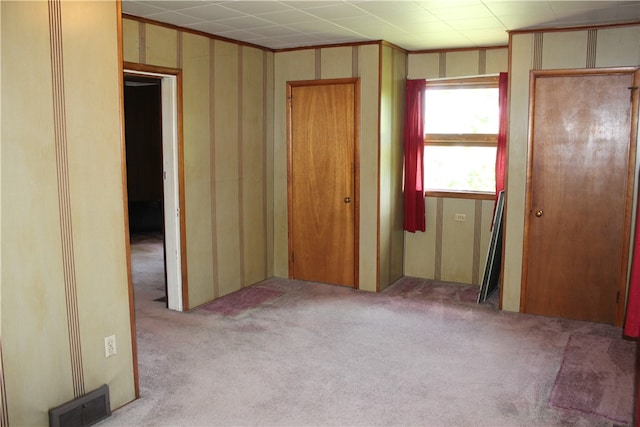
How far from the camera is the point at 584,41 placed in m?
4.43

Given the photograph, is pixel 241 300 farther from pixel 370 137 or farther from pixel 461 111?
pixel 461 111

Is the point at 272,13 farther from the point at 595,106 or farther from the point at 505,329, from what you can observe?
the point at 505,329

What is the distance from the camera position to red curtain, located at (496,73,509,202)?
17.4ft

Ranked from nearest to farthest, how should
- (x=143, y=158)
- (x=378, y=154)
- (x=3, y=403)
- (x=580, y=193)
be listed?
1. (x=3, y=403)
2. (x=580, y=193)
3. (x=378, y=154)
4. (x=143, y=158)

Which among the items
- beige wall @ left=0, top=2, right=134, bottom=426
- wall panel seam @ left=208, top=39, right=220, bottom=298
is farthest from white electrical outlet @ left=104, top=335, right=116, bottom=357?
wall panel seam @ left=208, top=39, right=220, bottom=298

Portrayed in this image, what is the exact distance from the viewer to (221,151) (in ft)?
16.9

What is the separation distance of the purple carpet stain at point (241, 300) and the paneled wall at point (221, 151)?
3.4 inches

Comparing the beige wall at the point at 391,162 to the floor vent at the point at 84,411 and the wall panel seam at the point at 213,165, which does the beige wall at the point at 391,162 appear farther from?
the floor vent at the point at 84,411

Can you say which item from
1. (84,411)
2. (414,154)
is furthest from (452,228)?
(84,411)

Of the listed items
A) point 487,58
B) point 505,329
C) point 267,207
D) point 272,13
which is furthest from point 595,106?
point 267,207

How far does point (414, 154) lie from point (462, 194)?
647mm

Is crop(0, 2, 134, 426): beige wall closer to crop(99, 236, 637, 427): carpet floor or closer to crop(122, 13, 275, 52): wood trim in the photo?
crop(99, 236, 637, 427): carpet floor

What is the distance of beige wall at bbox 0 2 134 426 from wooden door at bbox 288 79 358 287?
9.27ft

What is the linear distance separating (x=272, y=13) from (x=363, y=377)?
8.66 feet
